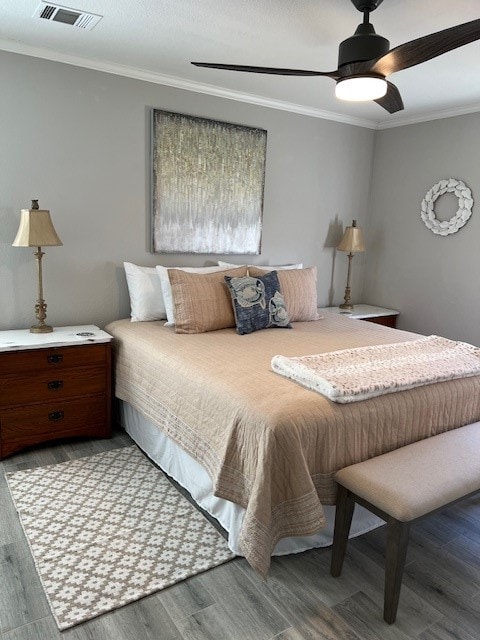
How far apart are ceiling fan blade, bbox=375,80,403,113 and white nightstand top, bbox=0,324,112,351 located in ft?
6.82

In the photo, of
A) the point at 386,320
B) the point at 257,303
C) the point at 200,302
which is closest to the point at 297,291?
the point at 257,303

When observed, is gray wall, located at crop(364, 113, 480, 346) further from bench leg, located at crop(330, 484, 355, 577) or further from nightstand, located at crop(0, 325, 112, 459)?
nightstand, located at crop(0, 325, 112, 459)

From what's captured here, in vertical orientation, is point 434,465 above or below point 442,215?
below

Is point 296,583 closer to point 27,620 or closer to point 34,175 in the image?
point 27,620

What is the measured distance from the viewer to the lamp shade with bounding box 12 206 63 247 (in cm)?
275

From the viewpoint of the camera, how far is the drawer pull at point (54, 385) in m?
2.78

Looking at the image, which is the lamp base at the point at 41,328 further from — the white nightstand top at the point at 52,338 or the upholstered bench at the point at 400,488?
the upholstered bench at the point at 400,488

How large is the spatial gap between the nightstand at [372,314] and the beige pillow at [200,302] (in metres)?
1.38

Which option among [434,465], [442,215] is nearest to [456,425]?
[434,465]

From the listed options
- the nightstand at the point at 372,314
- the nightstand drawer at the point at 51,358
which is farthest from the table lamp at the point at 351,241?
the nightstand drawer at the point at 51,358

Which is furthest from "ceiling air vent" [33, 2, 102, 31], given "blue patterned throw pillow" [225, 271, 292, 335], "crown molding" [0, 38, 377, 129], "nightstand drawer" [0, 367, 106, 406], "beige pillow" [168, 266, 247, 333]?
"nightstand drawer" [0, 367, 106, 406]

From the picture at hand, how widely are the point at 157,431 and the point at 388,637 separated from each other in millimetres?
1530

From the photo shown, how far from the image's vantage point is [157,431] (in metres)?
2.68

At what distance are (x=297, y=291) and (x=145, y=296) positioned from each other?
3.69 feet
